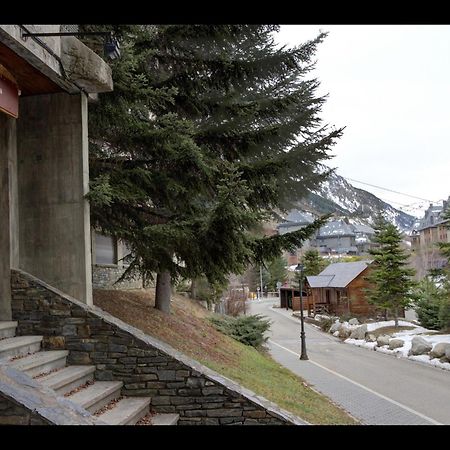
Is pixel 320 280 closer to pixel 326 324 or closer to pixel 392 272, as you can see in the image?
pixel 326 324

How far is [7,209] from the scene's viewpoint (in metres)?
6.31

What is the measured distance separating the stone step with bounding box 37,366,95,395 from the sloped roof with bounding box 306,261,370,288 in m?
31.2

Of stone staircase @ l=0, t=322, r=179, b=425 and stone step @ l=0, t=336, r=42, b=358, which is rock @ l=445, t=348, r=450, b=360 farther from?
stone step @ l=0, t=336, r=42, b=358

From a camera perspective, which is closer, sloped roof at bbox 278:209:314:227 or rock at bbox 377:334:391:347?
sloped roof at bbox 278:209:314:227

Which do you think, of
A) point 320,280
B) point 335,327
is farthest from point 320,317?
point 335,327

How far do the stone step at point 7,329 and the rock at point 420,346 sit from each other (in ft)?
55.5

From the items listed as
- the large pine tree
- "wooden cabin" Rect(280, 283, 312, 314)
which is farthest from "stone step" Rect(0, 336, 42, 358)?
"wooden cabin" Rect(280, 283, 312, 314)

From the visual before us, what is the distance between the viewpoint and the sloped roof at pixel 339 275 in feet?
117

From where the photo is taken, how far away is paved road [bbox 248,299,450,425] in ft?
32.7

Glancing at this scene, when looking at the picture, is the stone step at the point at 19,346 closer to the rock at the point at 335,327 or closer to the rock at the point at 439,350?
the rock at the point at 439,350

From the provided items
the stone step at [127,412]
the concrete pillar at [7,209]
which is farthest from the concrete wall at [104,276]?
the stone step at [127,412]
